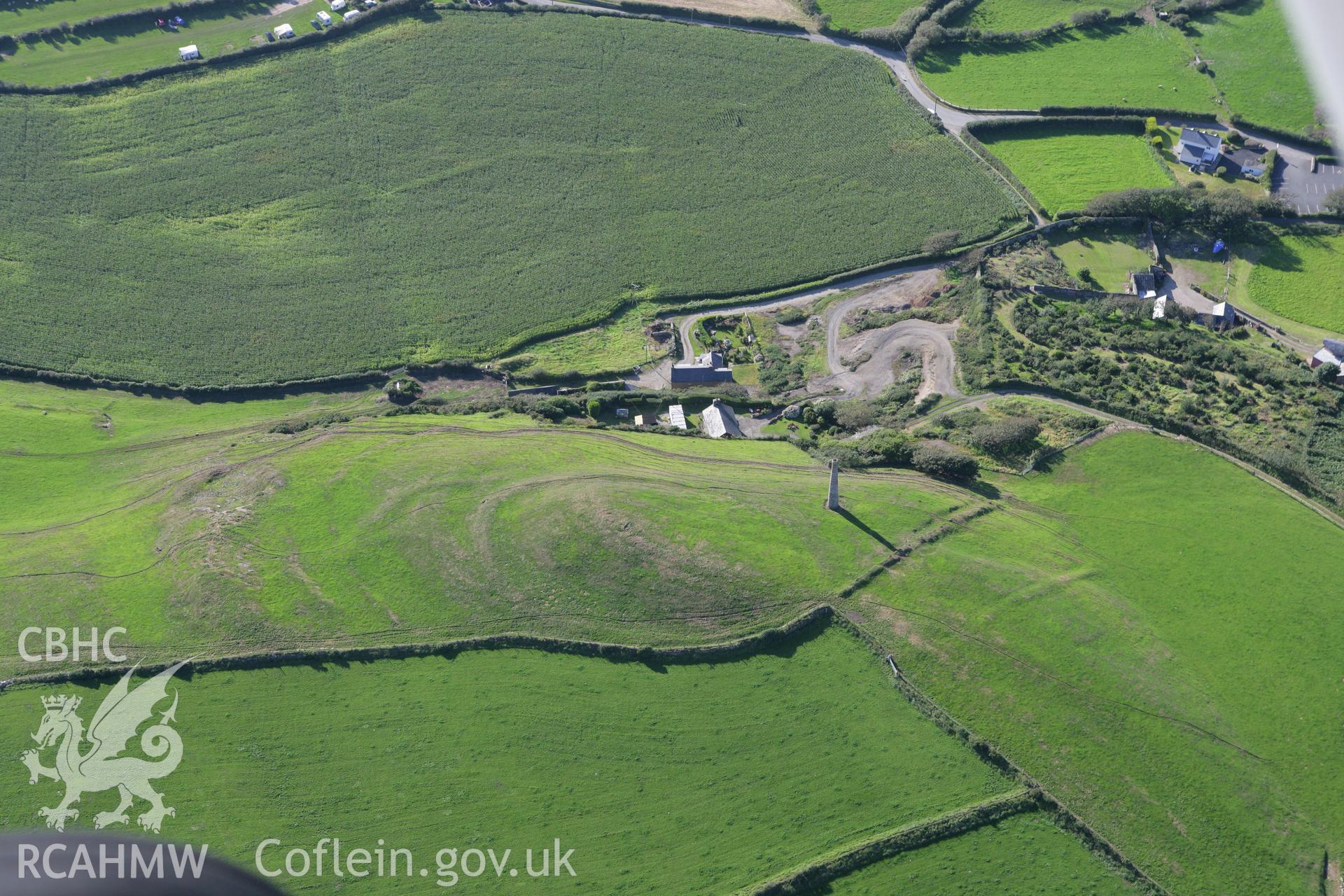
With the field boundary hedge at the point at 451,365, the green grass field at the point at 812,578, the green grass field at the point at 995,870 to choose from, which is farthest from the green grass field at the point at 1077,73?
the green grass field at the point at 995,870

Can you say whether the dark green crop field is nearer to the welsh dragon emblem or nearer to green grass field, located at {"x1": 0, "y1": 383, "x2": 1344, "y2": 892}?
green grass field, located at {"x1": 0, "y1": 383, "x2": 1344, "y2": 892}

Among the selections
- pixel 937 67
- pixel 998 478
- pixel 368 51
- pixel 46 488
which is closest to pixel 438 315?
pixel 46 488

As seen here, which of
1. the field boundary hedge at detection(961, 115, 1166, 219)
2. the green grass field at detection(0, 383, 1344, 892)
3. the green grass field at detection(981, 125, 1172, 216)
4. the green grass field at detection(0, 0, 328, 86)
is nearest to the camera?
the green grass field at detection(0, 383, 1344, 892)

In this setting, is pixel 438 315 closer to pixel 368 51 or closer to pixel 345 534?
pixel 345 534

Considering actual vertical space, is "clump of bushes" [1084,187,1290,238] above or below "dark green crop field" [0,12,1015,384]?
below

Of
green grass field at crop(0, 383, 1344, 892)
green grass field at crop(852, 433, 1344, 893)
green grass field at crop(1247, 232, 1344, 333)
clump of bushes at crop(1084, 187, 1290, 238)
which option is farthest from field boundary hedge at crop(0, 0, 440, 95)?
green grass field at crop(1247, 232, 1344, 333)

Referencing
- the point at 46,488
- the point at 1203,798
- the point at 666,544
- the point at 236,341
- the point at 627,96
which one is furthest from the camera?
the point at 627,96
